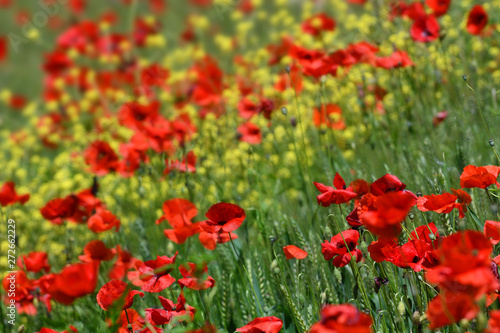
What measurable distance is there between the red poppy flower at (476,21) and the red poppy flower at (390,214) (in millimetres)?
1517

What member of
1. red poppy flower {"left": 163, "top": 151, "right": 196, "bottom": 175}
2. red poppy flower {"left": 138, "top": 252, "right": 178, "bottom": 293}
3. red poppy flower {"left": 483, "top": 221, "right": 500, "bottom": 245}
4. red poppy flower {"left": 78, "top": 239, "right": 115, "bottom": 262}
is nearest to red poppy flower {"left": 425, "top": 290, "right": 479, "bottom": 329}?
red poppy flower {"left": 483, "top": 221, "right": 500, "bottom": 245}

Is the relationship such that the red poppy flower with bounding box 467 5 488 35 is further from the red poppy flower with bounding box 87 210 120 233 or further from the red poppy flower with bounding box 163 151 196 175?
the red poppy flower with bounding box 87 210 120 233

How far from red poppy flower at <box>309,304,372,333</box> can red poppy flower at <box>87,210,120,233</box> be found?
119 cm

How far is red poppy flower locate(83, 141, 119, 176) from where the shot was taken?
2.54 metres

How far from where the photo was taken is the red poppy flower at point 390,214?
3.19 ft

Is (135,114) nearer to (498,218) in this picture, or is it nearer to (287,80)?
(287,80)

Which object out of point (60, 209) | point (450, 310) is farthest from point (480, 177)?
point (60, 209)

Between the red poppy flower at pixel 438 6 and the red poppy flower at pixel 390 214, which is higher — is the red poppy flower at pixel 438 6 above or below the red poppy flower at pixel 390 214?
above

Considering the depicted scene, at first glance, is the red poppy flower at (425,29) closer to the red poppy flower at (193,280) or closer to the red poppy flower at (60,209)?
the red poppy flower at (193,280)

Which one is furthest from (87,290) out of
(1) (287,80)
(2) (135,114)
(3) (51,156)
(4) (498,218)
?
(3) (51,156)

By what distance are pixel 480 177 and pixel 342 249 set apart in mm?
364

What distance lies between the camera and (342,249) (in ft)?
4.39

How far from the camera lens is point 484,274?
0.82 metres

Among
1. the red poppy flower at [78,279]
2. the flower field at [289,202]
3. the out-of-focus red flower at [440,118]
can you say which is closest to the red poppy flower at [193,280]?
the flower field at [289,202]
